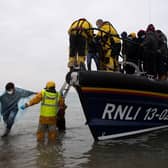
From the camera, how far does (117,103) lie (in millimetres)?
6445

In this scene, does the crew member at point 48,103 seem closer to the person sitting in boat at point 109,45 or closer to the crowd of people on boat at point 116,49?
the crowd of people on boat at point 116,49

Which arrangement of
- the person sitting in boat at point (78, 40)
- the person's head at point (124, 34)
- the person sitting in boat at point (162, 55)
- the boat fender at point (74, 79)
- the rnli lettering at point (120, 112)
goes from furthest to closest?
the person's head at point (124, 34)
the person sitting in boat at point (162, 55)
the person sitting in boat at point (78, 40)
the rnli lettering at point (120, 112)
the boat fender at point (74, 79)

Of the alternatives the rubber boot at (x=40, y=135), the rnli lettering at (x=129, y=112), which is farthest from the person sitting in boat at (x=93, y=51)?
the rubber boot at (x=40, y=135)

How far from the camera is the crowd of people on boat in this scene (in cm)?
677

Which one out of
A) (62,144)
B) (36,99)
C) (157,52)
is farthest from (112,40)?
(62,144)

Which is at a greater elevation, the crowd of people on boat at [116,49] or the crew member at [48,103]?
the crowd of people on boat at [116,49]

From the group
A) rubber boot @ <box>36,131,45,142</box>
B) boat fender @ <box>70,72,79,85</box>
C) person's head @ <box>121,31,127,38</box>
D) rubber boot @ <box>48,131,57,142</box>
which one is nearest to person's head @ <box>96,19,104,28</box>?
person's head @ <box>121,31,127,38</box>

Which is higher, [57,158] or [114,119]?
[114,119]

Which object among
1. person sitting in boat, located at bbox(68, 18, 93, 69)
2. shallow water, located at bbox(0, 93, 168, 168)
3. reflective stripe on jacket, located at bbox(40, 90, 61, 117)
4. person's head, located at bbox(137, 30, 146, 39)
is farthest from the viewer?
person's head, located at bbox(137, 30, 146, 39)

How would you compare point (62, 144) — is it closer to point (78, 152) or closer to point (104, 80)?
point (78, 152)

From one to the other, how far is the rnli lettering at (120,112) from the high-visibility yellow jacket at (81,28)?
1509 millimetres

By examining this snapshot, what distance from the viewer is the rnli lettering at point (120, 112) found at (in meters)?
6.45

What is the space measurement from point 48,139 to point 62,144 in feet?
1.07

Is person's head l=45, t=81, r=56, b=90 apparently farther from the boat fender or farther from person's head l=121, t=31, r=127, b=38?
person's head l=121, t=31, r=127, b=38
